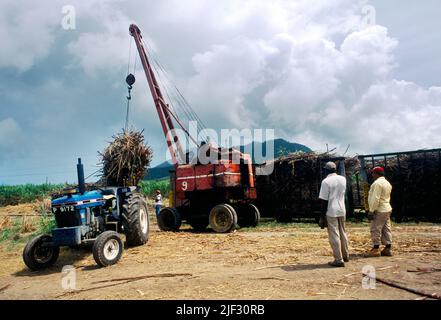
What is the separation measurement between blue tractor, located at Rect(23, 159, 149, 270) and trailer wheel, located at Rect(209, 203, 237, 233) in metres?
4.01

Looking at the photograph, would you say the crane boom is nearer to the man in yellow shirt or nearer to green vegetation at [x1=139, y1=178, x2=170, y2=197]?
the man in yellow shirt

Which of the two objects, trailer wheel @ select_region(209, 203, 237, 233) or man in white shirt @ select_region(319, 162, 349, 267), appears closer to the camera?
man in white shirt @ select_region(319, 162, 349, 267)

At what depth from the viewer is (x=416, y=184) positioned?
14.9 metres

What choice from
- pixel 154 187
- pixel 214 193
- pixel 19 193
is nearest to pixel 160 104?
pixel 214 193

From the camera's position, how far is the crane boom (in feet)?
64.4

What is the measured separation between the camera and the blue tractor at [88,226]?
7.52 metres

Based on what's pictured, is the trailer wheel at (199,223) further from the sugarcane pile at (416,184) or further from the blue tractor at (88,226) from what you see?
the sugarcane pile at (416,184)

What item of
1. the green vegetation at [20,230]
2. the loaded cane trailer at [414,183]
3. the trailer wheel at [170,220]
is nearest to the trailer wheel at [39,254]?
the green vegetation at [20,230]

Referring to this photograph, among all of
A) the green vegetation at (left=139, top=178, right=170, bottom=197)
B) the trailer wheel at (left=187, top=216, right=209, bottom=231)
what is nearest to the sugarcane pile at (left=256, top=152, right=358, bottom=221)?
the trailer wheel at (left=187, top=216, right=209, bottom=231)

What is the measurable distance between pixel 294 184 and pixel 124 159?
27.8 feet

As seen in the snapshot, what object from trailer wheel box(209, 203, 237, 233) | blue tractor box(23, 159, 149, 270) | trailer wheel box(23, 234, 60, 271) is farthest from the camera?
trailer wheel box(209, 203, 237, 233)

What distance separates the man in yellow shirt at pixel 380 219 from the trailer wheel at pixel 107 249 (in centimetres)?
541
